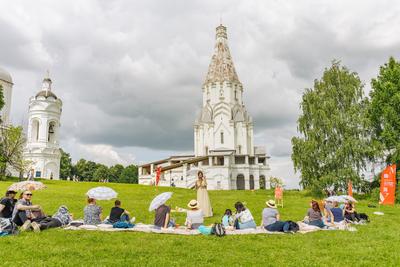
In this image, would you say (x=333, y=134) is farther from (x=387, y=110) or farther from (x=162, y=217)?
(x=162, y=217)

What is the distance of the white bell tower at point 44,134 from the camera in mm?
55469

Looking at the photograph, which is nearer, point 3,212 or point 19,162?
point 3,212

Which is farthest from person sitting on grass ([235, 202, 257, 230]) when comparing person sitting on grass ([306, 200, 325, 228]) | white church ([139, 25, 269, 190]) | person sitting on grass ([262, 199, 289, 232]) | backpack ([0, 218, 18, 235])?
white church ([139, 25, 269, 190])

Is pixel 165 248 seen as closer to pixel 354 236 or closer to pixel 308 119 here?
pixel 354 236

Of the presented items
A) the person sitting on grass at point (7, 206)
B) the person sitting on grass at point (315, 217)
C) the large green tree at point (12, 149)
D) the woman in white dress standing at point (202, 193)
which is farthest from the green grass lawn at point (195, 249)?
the large green tree at point (12, 149)

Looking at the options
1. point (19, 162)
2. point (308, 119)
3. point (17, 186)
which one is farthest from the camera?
point (19, 162)

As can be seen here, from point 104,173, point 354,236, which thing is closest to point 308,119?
point 354,236

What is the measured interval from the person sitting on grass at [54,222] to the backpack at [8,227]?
616 millimetres

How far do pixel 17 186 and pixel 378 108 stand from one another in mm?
30738

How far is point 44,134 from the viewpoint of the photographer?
56469mm

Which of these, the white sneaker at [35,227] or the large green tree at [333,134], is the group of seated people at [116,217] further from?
the large green tree at [333,134]

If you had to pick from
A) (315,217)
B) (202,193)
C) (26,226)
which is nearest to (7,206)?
(26,226)

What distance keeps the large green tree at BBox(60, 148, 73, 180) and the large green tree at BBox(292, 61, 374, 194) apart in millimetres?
72092

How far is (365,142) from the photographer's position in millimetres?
32250
